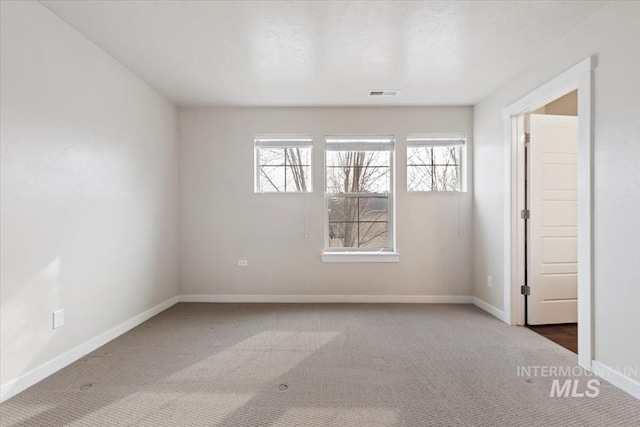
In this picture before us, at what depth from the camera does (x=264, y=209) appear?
4457 mm

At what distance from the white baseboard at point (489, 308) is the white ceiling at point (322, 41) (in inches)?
99.4

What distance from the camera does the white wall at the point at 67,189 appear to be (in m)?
2.12

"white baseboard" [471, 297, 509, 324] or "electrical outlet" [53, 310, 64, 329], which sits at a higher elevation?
"electrical outlet" [53, 310, 64, 329]

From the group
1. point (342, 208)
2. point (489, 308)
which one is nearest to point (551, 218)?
point (489, 308)

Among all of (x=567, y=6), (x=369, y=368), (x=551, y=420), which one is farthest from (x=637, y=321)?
(x=567, y=6)

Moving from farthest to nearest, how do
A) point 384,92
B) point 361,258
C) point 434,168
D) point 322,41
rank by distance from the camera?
point 434,168 → point 361,258 → point 384,92 → point 322,41

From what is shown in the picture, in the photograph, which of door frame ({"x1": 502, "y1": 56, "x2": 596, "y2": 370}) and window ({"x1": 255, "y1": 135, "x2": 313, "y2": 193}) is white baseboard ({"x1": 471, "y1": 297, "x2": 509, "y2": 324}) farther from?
window ({"x1": 255, "y1": 135, "x2": 313, "y2": 193})

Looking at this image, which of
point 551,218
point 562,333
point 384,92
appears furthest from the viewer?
point 384,92

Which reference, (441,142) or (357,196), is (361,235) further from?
(441,142)

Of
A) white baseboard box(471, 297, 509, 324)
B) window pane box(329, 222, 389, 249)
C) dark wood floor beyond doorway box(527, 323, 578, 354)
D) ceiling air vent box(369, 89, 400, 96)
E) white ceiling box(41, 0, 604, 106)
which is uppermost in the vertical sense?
white ceiling box(41, 0, 604, 106)

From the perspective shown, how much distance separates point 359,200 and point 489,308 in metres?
2.06

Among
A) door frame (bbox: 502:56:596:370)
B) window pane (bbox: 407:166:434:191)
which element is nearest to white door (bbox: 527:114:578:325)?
door frame (bbox: 502:56:596:370)

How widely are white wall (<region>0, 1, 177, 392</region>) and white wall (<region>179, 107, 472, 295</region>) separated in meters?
0.67

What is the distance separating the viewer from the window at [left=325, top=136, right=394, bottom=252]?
179 inches
